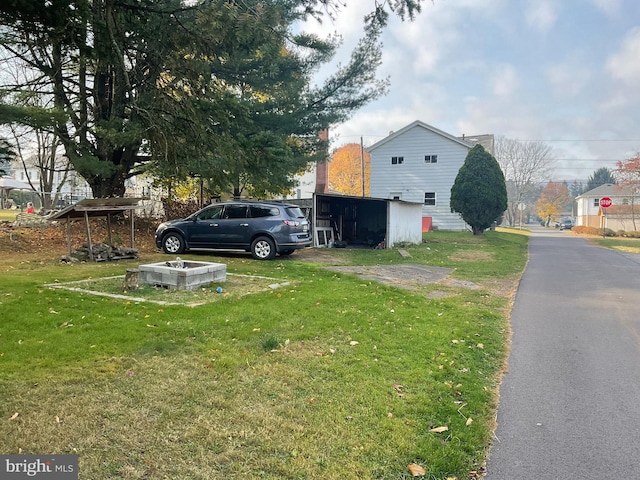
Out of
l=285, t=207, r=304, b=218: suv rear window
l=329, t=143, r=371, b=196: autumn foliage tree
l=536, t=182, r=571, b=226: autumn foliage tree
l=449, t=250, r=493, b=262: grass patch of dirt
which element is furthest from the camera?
l=536, t=182, r=571, b=226: autumn foliage tree

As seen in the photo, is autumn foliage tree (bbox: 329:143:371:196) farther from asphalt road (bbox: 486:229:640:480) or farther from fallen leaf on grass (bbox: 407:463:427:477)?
fallen leaf on grass (bbox: 407:463:427:477)

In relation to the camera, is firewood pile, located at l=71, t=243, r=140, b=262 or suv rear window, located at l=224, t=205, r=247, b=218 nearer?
firewood pile, located at l=71, t=243, r=140, b=262

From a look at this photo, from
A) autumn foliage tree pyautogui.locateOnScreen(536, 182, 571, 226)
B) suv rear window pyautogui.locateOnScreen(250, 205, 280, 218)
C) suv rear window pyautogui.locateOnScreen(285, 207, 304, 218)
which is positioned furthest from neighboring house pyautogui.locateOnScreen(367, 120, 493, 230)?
autumn foliage tree pyautogui.locateOnScreen(536, 182, 571, 226)

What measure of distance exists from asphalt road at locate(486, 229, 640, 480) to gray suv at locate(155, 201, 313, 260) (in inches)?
256

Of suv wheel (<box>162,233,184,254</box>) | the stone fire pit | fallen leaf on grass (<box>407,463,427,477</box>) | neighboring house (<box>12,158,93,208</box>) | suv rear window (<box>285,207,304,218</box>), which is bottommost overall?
fallen leaf on grass (<box>407,463,427,477</box>)

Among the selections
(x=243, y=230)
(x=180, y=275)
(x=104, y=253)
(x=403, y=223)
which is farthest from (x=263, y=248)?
(x=403, y=223)

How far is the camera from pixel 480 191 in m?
24.7

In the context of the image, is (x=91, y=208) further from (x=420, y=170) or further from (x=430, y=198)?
(x=420, y=170)

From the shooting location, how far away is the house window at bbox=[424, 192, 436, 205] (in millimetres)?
30792

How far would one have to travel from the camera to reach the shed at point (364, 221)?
1866cm

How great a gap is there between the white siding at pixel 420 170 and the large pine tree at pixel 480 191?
4.67 m

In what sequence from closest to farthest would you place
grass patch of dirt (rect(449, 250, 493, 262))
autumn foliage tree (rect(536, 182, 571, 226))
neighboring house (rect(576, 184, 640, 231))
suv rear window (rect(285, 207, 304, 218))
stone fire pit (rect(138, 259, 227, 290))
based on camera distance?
stone fire pit (rect(138, 259, 227, 290)), suv rear window (rect(285, 207, 304, 218)), grass patch of dirt (rect(449, 250, 493, 262)), neighboring house (rect(576, 184, 640, 231)), autumn foliage tree (rect(536, 182, 571, 226))

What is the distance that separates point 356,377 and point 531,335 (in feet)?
10.8

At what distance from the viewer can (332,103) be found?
17656mm
